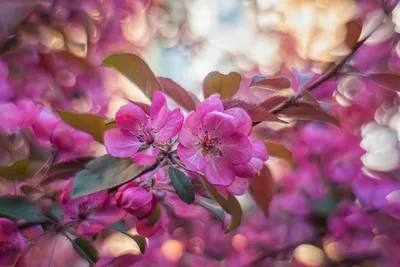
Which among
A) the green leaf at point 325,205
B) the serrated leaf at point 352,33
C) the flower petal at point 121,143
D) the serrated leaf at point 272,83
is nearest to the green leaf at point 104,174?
the flower petal at point 121,143

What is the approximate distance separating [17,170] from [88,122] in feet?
0.41

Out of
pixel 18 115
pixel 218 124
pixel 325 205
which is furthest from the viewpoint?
pixel 325 205

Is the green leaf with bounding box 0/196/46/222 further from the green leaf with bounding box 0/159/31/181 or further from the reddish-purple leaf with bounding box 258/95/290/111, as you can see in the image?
the reddish-purple leaf with bounding box 258/95/290/111

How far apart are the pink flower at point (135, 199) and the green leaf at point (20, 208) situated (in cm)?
12

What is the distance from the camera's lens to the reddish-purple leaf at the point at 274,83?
670mm

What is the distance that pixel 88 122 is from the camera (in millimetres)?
621

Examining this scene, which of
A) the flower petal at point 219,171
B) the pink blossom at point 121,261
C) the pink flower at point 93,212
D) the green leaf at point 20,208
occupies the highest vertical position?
the flower petal at point 219,171

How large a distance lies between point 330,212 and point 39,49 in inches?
36.0

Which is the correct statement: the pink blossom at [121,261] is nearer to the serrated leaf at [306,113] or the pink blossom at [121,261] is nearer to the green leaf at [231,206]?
the green leaf at [231,206]

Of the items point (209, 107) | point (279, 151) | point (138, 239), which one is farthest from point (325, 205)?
point (209, 107)

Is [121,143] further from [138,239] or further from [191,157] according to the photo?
[138,239]

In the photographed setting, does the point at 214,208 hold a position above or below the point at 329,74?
below

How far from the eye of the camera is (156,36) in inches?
85.0

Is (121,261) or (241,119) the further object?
(121,261)
